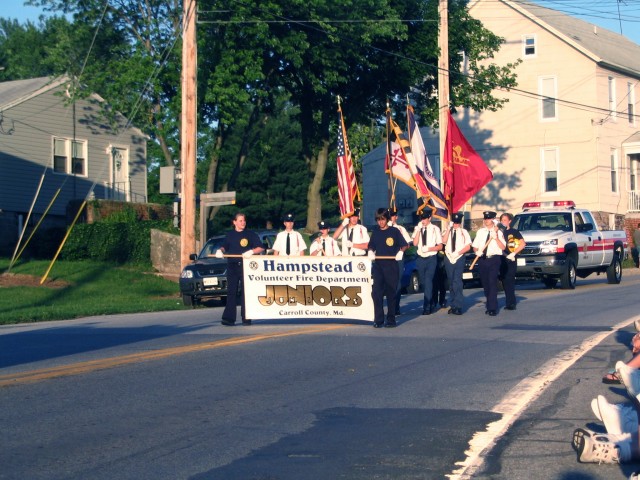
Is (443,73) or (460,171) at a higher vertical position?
(443,73)

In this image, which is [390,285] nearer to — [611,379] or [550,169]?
[611,379]

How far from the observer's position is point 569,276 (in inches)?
976

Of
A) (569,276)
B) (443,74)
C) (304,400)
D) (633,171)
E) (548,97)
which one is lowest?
(304,400)

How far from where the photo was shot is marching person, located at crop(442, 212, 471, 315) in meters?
17.6

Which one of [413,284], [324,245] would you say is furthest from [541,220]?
[324,245]

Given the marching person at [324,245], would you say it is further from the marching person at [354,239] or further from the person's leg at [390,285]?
the person's leg at [390,285]

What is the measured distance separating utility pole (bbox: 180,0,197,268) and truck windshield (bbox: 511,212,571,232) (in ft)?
27.6

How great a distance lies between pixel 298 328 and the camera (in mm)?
15367

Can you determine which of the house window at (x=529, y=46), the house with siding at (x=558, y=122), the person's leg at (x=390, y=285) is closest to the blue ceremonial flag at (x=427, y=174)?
the person's leg at (x=390, y=285)

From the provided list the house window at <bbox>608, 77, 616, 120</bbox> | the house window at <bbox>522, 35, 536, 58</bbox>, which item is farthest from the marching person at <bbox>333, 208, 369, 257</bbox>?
the house window at <bbox>608, 77, 616, 120</bbox>

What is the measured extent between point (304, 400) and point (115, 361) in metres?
3.19

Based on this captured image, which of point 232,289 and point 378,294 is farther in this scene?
point 232,289

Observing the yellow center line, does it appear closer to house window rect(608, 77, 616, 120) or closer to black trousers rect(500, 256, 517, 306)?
black trousers rect(500, 256, 517, 306)

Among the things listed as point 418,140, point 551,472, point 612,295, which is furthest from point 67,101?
point 551,472
